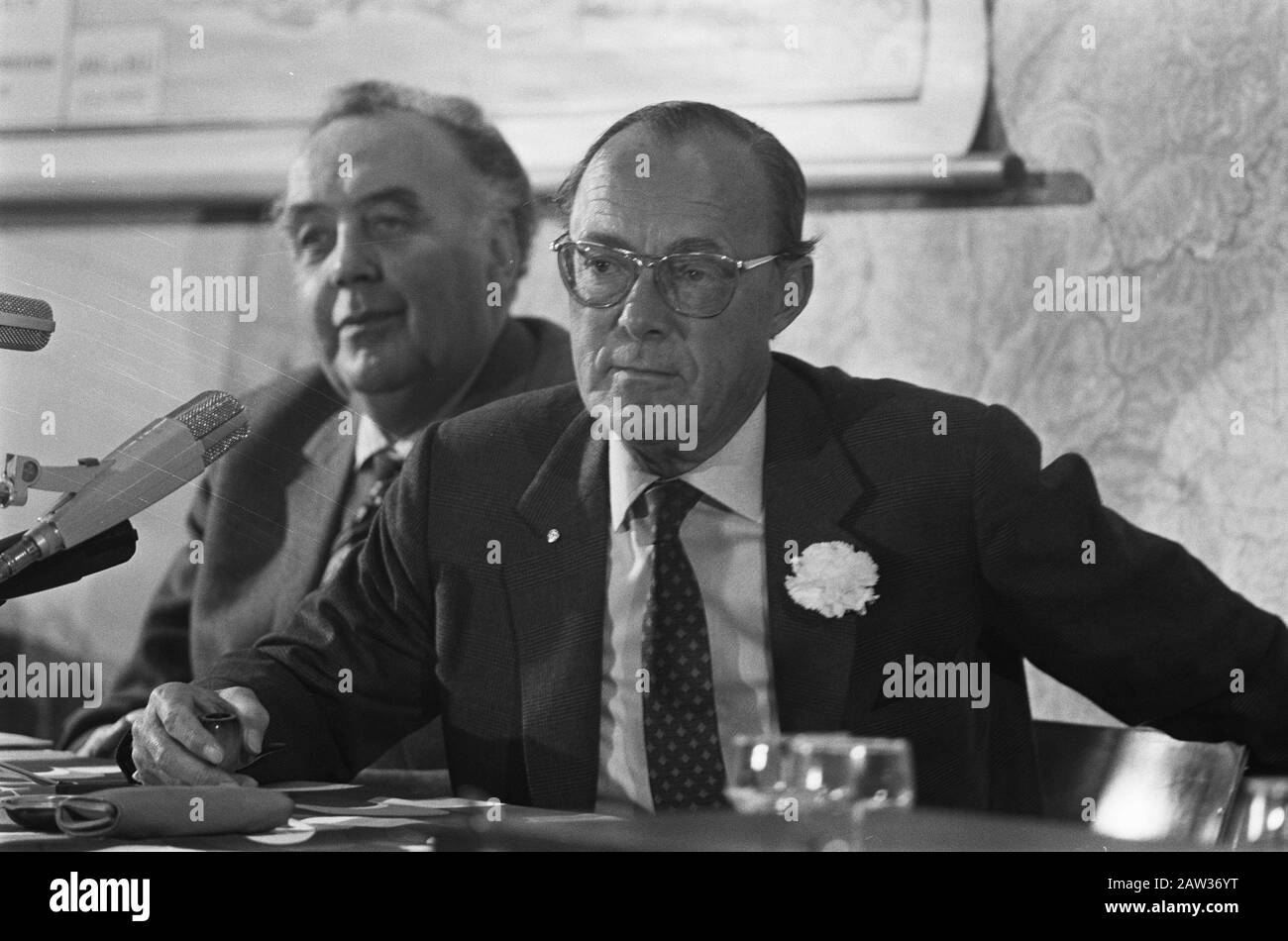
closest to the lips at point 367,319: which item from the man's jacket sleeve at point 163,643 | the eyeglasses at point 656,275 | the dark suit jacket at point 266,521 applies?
the dark suit jacket at point 266,521

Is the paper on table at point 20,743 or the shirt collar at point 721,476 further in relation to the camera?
the paper on table at point 20,743

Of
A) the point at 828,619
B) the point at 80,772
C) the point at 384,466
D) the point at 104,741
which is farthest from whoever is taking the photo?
the point at 384,466

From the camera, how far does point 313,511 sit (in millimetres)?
3072

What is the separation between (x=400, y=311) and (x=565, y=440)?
0.59 metres

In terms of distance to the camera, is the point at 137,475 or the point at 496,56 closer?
the point at 137,475

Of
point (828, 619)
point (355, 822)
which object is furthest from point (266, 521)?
point (355, 822)

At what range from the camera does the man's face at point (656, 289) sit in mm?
2492

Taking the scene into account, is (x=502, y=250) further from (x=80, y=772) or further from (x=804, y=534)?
(x=80, y=772)

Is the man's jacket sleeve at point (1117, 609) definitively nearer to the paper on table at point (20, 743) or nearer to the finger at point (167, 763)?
the finger at point (167, 763)

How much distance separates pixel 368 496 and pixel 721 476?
2.50ft

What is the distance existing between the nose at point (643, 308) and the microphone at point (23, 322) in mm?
825

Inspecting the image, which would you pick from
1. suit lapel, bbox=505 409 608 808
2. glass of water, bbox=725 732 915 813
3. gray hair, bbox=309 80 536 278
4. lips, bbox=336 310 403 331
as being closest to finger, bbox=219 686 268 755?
suit lapel, bbox=505 409 608 808

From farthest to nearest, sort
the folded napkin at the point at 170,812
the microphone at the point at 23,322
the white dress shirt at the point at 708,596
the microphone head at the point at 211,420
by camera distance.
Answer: the white dress shirt at the point at 708,596, the microphone head at the point at 211,420, the microphone at the point at 23,322, the folded napkin at the point at 170,812

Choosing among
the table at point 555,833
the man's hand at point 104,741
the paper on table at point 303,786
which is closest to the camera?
the table at point 555,833
